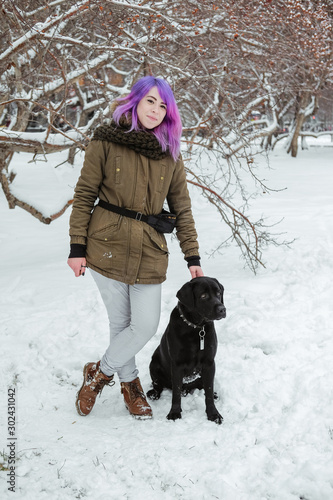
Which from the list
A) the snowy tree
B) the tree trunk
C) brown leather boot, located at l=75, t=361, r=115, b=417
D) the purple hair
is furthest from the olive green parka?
the tree trunk

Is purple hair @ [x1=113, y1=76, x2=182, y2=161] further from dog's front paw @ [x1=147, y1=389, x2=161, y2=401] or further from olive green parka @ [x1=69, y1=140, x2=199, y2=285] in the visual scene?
dog's front paw @ [x1=147, y1=389, x2=161, y2=401]

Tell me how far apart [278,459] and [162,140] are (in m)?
2.05

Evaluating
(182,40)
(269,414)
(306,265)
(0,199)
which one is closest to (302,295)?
(306,265)

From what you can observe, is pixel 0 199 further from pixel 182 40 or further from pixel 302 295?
pixel 302 295

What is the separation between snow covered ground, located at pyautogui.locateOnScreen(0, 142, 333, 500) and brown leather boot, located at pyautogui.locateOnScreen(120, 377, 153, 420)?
2.9 inches

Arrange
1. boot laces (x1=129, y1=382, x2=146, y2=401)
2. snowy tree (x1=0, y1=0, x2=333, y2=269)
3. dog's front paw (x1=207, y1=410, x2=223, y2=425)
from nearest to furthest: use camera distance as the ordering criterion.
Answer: dog's front paw (x1=207, y1=410, x2=223, y2=425), boot laces (x1=129, y1=382, x2=146, y2=401), snowy tree (x1=0, y1=0, x2=333, y2=269)

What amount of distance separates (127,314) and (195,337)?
0.49 m

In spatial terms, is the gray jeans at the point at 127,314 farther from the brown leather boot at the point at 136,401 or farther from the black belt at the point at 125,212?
the black belt at the point at 125,212

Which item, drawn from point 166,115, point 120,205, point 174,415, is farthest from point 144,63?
point 174,415

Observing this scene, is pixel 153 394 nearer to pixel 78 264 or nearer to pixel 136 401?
pixel 136 401

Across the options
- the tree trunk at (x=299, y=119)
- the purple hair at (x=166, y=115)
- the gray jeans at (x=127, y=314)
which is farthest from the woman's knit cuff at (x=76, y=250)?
the tree trunk at (x=299, y=119)

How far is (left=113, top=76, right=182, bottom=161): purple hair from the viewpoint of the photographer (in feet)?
9.68

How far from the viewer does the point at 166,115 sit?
10.0 feet

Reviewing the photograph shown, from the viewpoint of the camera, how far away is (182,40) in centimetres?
798
